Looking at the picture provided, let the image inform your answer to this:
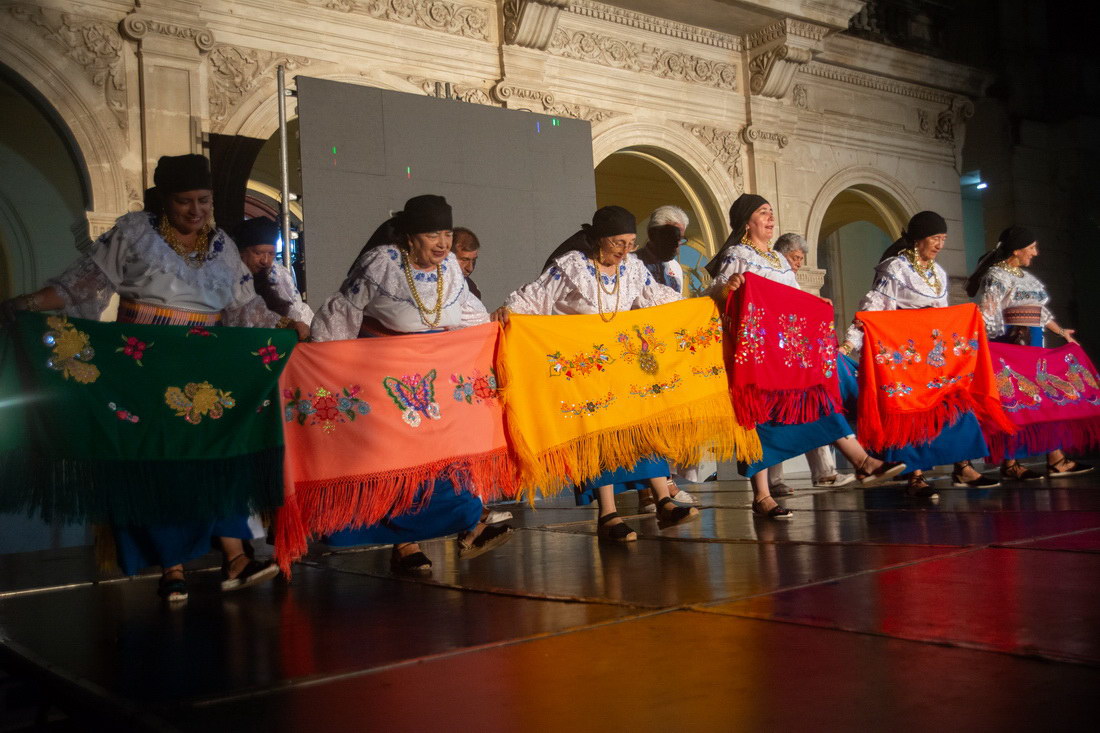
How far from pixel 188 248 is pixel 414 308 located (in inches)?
32.5

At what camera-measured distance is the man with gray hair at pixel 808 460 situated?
5973 mm

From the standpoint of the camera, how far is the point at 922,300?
5531mm

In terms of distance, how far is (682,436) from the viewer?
14.0ft

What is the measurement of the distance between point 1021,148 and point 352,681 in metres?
12.1

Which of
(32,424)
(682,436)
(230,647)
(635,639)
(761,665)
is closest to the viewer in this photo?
(761,665)

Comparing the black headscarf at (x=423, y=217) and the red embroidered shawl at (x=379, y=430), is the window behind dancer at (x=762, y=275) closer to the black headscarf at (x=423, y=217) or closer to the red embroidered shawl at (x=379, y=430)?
the red embroidered shawl at (x=379, y=430)

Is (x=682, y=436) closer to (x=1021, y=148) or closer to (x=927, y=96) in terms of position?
(x=927, y=96)

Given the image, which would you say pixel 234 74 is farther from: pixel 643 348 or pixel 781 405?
pixel 781 405

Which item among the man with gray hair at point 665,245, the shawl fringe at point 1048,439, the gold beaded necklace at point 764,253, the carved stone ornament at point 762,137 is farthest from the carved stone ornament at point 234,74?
the shawl fringe at point 1048,439

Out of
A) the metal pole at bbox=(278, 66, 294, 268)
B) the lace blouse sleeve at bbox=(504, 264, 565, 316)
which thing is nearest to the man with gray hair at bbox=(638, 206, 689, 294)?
the lace blouse sleeve at bbox=(504, 264, 565, 316)

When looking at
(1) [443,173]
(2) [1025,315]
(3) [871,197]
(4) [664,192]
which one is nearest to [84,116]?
(1) [443,173]

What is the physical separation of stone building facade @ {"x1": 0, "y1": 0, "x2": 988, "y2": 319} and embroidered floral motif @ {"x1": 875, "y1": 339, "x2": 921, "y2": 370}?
13.2 ft

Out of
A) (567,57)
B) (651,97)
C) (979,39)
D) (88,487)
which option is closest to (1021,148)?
(979,39)

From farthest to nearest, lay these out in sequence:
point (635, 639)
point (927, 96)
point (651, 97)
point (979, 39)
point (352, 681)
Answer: point (979, 39) → point (927, 96) → point (651, 97) → point (635, 639) → point (352, 681)
